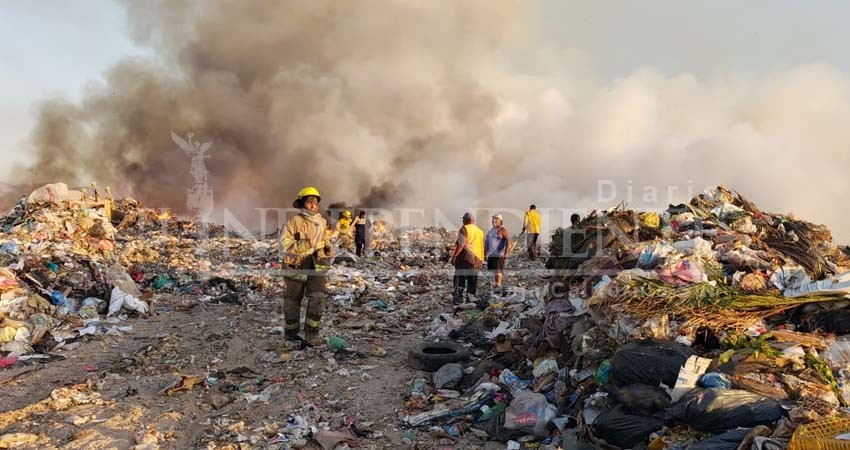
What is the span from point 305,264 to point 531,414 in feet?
9.32

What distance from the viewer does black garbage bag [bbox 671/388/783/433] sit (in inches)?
99.9

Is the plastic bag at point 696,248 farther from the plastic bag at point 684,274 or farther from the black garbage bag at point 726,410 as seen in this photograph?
the black garbage bag at point 726,410

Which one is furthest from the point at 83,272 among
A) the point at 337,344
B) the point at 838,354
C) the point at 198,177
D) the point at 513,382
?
the point at 198,177

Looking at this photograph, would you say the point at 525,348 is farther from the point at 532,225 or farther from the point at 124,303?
the point at 532,225

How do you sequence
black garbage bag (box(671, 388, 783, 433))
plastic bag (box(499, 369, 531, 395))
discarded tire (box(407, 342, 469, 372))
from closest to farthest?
black garbage bag (box(671, 388, 783, 433))
plastic bag (box(499, 369, 531, 395))
discarded tire (box(407, 342, 469, 372))

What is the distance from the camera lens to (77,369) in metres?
4.66

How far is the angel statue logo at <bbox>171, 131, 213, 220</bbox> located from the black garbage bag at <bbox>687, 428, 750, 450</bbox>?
2167 centimetres

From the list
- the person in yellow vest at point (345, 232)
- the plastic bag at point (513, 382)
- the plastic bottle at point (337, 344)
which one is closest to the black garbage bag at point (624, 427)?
the plastic bag at point (513, 382)

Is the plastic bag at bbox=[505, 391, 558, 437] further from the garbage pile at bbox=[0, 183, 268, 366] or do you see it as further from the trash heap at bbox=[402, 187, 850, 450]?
the garbage pile at bbox=[0, 183, 268, 366]

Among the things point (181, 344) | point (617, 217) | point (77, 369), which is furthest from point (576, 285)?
point (77, 369)

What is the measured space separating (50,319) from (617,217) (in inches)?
264

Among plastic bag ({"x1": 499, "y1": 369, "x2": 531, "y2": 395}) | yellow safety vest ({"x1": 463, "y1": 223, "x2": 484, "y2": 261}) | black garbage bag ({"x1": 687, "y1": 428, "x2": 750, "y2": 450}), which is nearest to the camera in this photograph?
black garbage bag ({"x1": 687, "y1": 428, "x2": 750, "y2": 450})

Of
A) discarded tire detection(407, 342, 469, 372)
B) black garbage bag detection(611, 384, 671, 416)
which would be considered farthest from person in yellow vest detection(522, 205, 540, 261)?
black garbage bag detection(611, 384, 671, 416)

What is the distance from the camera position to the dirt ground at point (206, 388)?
11.1 ft
